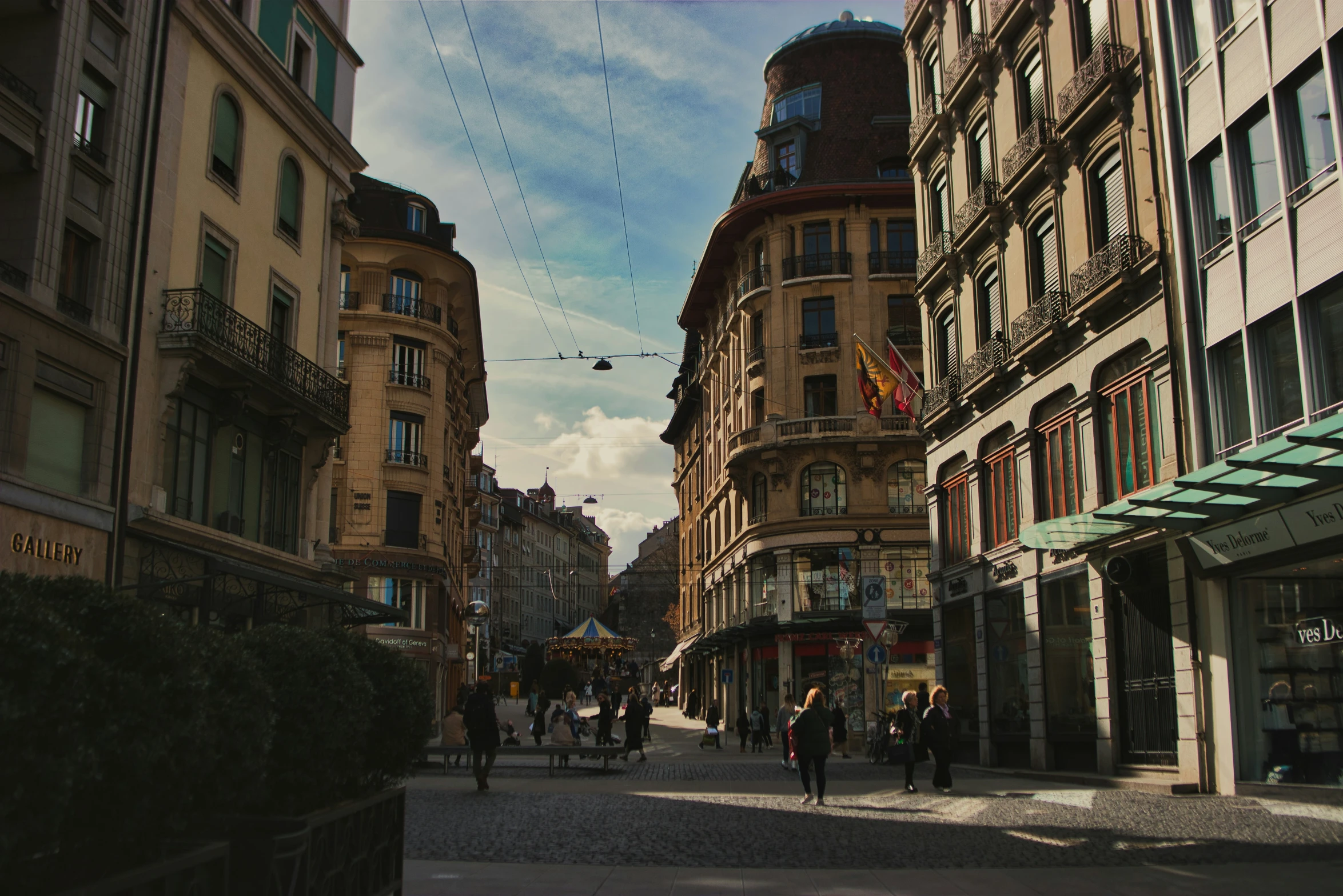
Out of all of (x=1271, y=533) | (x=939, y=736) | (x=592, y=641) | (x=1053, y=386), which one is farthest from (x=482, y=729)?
(x=592, y=641)

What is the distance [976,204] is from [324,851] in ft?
80.4

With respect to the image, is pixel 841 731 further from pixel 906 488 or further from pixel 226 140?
pixel 226 140

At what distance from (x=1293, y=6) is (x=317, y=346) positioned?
21.4 metres

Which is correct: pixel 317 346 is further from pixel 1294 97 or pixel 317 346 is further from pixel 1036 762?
pixel 1294 97

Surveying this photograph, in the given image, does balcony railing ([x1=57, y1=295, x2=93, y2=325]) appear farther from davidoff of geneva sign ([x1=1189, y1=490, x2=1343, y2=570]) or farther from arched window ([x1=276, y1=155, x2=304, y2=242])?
davidoff of geneva sign ([x1=1189, y1=490, x2=1343, y2=570])

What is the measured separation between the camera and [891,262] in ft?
157

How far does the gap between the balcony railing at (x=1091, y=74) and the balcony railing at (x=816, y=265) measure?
81.0 ft

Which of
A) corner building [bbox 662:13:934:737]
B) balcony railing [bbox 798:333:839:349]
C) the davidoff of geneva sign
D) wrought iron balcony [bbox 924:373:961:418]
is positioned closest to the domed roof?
corner building [bbox 662:13:934:737]

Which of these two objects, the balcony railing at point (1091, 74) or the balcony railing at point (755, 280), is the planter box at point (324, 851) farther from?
the balcony railing at point (755, 280)

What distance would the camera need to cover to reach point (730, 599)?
55.8 meters

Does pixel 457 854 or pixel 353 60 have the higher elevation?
pixel 353 60

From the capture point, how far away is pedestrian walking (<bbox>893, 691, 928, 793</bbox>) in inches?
727

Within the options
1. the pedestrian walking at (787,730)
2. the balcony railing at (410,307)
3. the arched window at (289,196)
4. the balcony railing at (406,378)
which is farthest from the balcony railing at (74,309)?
the balcony railing at (410,307)

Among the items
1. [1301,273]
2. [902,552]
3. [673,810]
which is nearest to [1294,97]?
[1301,273]
